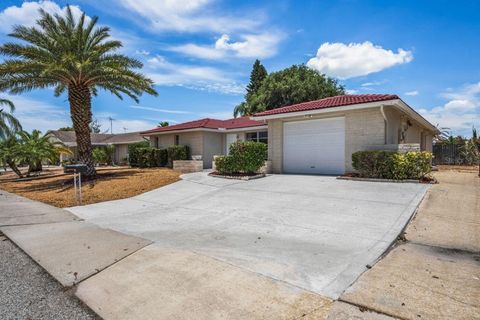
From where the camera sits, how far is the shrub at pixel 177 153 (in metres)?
21.0

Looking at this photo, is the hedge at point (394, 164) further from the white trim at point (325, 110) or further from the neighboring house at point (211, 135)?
the neighboring house at point (211, 135)

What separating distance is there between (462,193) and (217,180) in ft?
28.1

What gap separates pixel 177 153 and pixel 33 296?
1793cm

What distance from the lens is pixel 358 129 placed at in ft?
40.3

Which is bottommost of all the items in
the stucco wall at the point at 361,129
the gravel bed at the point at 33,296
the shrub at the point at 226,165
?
the gravel bed at the point at 33,296

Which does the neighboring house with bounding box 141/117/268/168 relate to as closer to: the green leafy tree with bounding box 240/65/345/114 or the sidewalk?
the green leafy tree with bounding box 240/65/345/114

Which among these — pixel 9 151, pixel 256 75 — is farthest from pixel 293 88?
pixel 9 151

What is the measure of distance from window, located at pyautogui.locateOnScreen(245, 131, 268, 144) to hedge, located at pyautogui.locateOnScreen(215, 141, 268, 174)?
20.0 ft

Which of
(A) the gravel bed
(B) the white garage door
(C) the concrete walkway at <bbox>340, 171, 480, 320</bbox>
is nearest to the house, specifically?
(B) the white garage door

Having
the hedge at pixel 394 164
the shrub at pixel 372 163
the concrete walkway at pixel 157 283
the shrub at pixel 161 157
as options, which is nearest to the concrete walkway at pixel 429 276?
the concrete walkway at pixel 157 283

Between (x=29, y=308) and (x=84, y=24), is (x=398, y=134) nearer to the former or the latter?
(x=29, y=308)

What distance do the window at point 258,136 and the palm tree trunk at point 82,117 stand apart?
10.1 m

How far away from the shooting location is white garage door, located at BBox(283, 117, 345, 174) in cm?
1303

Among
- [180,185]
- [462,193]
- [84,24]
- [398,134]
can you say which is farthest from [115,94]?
[462,193]
